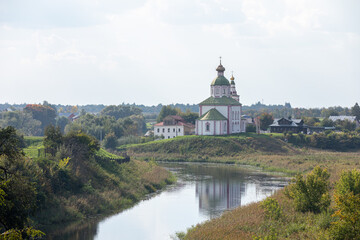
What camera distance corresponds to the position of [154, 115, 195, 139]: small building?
96238 millimetres

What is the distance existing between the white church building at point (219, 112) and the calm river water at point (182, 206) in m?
27.6

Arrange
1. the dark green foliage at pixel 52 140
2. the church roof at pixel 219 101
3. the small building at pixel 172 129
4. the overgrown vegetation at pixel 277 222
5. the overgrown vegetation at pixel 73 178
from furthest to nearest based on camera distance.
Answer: the small building at pixel 172 129, the church roof at pixel 219 101, the dark green foliage at pixel 52 140, the overgrown vegetation at pixel 73 178, the overgrown vegetation at pixel 277 222

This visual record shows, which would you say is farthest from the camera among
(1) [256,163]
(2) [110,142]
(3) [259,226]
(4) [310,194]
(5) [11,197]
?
(2) [110,142]

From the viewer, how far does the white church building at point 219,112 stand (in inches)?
3349

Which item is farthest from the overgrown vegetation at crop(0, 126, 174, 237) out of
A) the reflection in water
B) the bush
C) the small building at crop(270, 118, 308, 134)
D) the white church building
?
the small building at crop(270, 118, 308, 134)

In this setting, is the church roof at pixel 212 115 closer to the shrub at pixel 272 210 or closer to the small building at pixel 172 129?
the small building at pixel 172 129

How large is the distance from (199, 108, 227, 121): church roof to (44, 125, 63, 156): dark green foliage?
157 ft

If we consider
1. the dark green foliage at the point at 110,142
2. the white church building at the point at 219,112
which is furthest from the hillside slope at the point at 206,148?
the white church building at the point at 219,112

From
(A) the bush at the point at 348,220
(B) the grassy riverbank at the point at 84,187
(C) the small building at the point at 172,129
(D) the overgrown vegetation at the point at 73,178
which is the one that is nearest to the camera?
(A) the bush at the point at 348,220

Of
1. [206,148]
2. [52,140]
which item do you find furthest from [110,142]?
[52,140]

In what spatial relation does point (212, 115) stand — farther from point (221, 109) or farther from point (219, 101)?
point (219, 101)

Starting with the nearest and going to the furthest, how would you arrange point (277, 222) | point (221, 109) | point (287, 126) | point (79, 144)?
1. point (277, 222)
2. point (79, 144)
3. point (221, 109)
4. point (287, 126)

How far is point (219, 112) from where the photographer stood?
8762cm

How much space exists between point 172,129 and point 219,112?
12.8 meters
